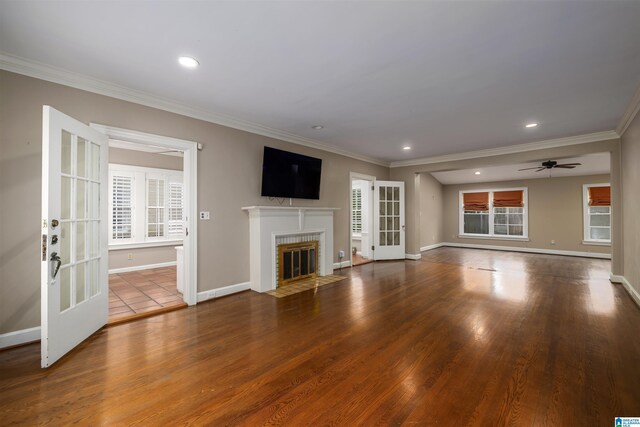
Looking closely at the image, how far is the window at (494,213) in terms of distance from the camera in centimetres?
861

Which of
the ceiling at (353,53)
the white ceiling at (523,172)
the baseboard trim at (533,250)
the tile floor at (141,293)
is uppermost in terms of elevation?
the ceiling at (353,53)

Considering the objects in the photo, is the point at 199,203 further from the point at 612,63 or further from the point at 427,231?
the point at 427,231

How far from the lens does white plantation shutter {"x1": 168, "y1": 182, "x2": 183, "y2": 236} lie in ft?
20.1

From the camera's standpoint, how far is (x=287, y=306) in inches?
138

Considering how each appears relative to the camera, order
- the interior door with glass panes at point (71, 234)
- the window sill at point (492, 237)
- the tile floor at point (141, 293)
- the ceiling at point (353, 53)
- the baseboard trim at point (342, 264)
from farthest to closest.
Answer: the window sill at point (492, 237)
the baseboard trim at point (342, 264)
the tile floor at point (141, 293)
the interior door with glass panes at point (71, 234)
the ceiling at point (353, 53)

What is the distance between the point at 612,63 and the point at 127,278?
22.9ft

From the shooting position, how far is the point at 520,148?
5.32m

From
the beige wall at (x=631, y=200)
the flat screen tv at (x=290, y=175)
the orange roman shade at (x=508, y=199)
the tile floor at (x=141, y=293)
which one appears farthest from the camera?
the orange roman shade at (x=508, y=199)

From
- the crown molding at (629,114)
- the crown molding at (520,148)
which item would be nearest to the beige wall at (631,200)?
the crown molding at (629,114)

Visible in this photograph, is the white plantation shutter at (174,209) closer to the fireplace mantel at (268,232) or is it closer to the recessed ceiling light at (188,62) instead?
the fireplace mantel at (268,232)

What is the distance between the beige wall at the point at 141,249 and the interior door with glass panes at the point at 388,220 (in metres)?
4.69

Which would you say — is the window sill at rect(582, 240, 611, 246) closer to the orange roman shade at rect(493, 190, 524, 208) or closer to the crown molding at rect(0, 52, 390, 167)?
the orange roman shade at rect(493, 190, 524, 208)

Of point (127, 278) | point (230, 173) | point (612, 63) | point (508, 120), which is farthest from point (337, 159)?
point (127, 278)

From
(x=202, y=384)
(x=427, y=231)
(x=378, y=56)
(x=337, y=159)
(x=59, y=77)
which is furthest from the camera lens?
(x=427, y=231)
